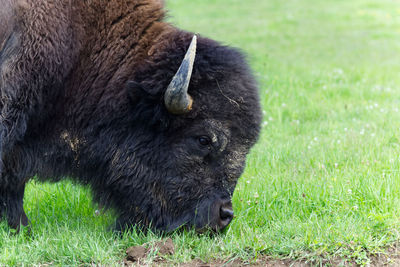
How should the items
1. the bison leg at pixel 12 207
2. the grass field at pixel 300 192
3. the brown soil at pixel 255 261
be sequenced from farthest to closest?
the bison leg at pixel 12 207, the grass field at pixel 300 192, the brown soil at pixel 255 261

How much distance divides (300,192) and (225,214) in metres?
1.04

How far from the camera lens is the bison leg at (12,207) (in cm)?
471

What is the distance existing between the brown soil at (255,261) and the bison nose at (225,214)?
0.41m

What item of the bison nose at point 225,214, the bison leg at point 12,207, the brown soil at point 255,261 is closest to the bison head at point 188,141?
the bison nose at point 225,214

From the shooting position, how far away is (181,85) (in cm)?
409

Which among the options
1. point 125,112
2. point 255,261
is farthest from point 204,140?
point 255,261

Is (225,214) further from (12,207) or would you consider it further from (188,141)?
(12,207)

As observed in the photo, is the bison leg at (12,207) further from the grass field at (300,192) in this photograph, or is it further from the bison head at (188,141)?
the bison head at (188,141)

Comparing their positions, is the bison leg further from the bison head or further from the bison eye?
the bison eye

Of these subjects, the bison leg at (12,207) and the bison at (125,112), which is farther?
the bison leg at (12,207)

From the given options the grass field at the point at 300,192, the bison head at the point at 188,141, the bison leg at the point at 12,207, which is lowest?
the bison leg at the point at 12,207

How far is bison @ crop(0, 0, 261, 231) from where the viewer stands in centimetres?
432

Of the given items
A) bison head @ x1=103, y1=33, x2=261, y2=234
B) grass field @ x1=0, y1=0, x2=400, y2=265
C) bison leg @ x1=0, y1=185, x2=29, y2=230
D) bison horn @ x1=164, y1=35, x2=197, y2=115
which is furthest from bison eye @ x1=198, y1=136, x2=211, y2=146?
bison leg @ x1=0, y1=185, x2=29, y2=230

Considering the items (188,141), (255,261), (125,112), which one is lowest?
(255,261)
